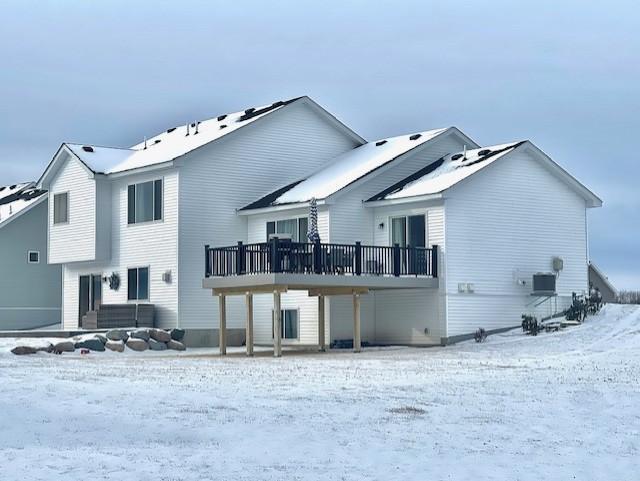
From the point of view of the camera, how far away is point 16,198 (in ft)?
172

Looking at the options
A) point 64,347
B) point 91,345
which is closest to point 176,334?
point 91,345

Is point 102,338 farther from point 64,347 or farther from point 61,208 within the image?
point 61,208

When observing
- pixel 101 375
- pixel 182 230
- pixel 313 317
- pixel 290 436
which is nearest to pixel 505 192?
pixel 313 317

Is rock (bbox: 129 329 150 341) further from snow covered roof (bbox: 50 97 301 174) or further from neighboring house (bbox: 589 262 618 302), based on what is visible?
neighboring house (bbox: 589 262 618 302)

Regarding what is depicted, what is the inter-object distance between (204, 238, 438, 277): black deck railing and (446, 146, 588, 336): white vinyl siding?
3.61ft

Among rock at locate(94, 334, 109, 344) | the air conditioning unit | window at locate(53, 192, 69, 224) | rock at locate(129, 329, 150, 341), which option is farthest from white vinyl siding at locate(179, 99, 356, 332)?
the air conditioning unit

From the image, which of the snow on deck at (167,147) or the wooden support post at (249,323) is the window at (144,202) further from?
the wooden support post at (249,323)

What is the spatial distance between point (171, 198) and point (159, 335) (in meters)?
4.72

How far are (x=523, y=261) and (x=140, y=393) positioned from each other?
19.9 metres

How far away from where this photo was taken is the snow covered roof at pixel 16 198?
48.8 m

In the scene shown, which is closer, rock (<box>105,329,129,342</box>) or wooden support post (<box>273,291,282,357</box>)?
wooden support post (<box>273,291,282,357</box>)

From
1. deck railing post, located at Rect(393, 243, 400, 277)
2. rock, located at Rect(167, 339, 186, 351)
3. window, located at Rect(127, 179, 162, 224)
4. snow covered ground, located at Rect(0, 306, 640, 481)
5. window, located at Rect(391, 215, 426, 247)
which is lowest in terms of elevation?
snow covered ground, located at Rect(0, 306, 640, 481)

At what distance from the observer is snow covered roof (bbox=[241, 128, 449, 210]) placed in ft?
124

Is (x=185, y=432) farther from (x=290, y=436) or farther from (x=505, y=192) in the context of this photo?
(x=505, y=192)
